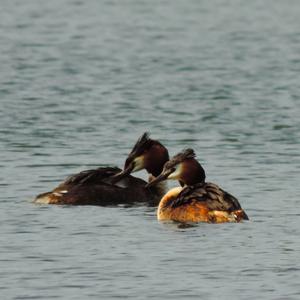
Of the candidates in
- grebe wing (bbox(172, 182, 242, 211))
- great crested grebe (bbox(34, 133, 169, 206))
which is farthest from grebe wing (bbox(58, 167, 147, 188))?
grebe wing (bbox(172, 182, 242, 211))

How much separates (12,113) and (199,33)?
18.6 m

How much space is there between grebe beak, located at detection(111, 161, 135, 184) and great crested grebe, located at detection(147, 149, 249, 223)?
136 cm

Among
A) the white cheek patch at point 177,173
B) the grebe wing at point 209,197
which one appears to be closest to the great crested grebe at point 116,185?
the white cheek patch at point 177,173

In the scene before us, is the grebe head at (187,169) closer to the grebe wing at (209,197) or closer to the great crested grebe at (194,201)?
the great crested grebe at (194,201)

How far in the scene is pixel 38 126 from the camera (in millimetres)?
28609

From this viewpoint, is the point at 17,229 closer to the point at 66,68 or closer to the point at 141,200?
the point at 141,200

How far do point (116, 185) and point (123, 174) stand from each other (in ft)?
0.77

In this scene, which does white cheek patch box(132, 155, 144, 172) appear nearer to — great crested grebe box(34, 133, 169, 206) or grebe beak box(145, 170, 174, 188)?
A: great crested grebe box(34, 133, 169, 206)

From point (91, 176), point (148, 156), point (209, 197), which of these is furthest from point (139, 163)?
point (209, 197)

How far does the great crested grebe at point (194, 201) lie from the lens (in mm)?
19125

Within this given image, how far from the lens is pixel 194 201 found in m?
19.5

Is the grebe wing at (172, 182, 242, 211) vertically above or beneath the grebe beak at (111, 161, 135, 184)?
above

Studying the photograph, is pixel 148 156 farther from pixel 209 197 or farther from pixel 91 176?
pixel 209 197

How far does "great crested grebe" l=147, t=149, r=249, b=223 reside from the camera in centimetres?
1912
